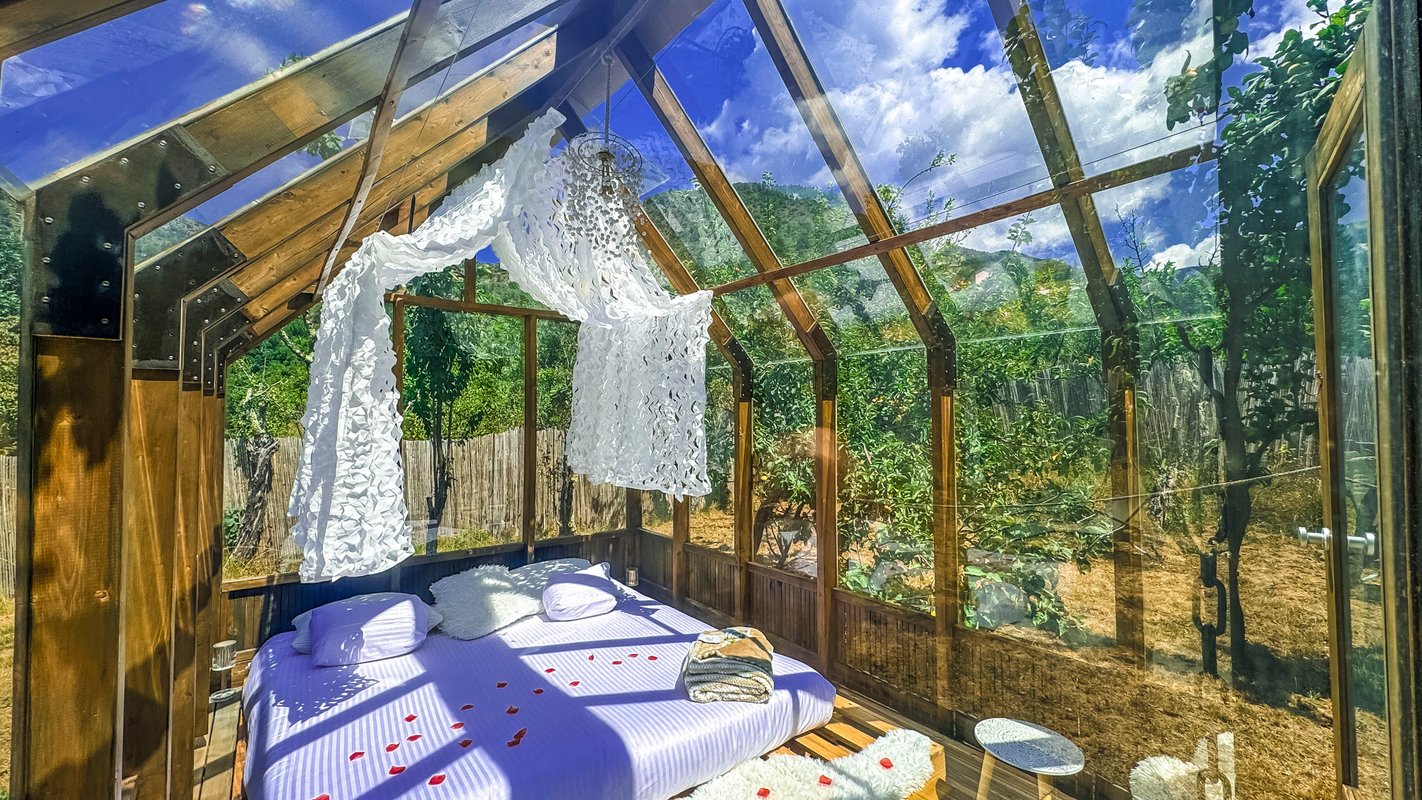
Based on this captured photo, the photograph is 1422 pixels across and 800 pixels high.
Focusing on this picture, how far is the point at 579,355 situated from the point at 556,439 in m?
1.55

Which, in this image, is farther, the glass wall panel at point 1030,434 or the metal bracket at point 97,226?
the glass wall panel at point 1030,434

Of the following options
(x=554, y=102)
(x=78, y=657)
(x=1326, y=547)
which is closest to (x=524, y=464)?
(x=554, y=102)

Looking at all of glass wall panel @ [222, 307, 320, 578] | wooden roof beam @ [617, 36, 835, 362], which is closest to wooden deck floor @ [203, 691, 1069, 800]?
glass wall panel @ [222, 307, 320, 578]

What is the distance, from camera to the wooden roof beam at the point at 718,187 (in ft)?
9.66

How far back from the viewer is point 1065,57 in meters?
2.00

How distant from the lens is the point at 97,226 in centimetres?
90

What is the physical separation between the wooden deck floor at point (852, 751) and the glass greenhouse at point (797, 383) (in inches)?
1.5

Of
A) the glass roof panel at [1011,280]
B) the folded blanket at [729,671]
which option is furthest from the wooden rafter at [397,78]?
the folded blanket at [729,671]

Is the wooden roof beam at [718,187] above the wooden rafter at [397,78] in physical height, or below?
above

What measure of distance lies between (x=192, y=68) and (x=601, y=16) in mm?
1967

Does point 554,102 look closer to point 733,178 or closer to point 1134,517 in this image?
point 733,178

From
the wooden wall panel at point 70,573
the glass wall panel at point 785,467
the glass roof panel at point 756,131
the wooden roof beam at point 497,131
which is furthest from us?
the glass wall panel at point 785,467

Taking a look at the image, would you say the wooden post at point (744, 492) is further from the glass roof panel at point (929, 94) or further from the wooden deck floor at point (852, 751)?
the glass roof panel at point (929, 94)

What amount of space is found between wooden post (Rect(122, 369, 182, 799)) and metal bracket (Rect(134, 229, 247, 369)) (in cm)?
7
